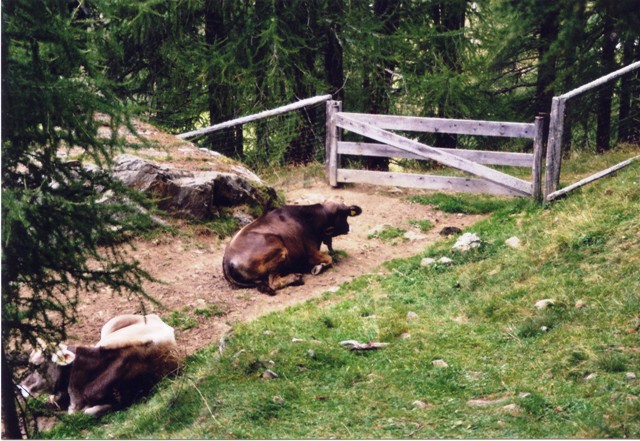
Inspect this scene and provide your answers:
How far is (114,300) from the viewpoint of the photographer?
9.27 metres

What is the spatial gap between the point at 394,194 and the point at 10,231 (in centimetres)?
878

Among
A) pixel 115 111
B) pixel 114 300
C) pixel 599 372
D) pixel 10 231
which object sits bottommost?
pixel 114 300

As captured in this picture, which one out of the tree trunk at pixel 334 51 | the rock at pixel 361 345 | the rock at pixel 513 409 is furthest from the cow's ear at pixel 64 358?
the tree trunk at pixel 334 51

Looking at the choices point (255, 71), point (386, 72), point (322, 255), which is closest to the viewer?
point (322, 255)

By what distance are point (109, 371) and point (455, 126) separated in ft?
23.9

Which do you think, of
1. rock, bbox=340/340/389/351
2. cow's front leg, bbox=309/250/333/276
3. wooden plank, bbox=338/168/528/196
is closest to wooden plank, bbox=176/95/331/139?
wooden plank, bbox=338/168/528/196

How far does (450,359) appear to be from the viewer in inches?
268

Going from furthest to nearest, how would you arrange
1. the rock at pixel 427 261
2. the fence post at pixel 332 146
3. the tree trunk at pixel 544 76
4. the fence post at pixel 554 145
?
the fence post at pixel 332 146, the tree trunk at pixel 544 76, the fence post at pixel 554 145, the rock at pixel 427 261

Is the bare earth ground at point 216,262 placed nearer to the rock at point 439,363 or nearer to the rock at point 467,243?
the rock at point 467,243

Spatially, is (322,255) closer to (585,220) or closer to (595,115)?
(585,220)

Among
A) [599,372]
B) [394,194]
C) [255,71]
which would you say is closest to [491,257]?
[599,372]

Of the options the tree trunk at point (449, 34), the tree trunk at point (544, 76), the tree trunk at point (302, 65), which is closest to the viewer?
the tree trunk at point (544, 76)

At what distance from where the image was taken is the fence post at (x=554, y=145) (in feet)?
35.8

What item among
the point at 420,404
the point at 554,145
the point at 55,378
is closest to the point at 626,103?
the point at 554,145
